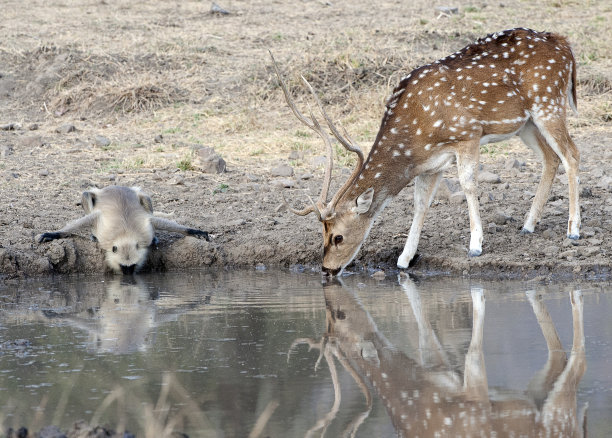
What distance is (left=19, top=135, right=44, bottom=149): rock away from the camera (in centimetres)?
1305

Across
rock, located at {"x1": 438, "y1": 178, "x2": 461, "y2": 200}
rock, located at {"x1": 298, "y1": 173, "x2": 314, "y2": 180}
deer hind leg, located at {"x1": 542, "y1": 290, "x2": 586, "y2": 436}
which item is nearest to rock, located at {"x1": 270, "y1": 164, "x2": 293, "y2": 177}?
rock, located at {"x1": 298, "y1": 173, "x2": 314, "y2": 180}

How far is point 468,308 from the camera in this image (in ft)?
22.6

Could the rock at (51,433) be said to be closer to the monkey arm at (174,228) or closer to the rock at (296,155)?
the monkey arm at (174,228)

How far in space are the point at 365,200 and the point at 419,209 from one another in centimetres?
71

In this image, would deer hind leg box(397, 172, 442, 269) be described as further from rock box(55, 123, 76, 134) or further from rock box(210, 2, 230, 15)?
rock box(210, 2, 230, 15)

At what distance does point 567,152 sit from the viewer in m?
8.65

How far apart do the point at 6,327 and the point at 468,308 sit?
10.9ft

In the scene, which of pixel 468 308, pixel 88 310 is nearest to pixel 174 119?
pixel 88 310

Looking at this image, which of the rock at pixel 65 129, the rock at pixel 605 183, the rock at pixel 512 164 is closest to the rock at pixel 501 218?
the rock at pixel 605 183

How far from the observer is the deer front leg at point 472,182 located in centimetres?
825

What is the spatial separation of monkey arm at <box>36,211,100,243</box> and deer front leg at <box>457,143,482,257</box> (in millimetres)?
3559

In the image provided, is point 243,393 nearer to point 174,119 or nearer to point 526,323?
point 526,323

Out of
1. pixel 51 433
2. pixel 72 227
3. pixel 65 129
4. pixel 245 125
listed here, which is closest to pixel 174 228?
pixel 72 227

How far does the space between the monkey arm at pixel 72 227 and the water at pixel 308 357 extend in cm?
74
